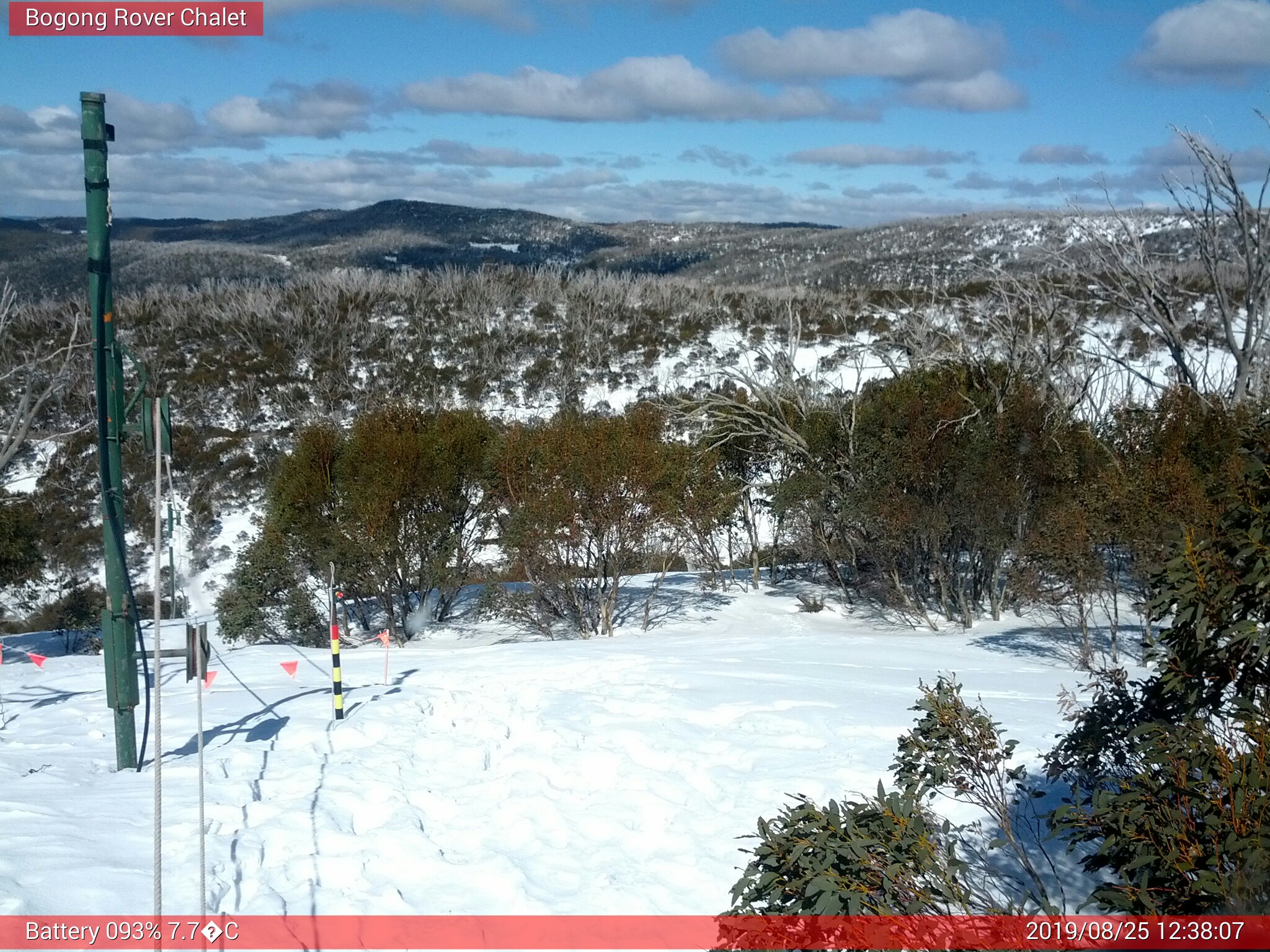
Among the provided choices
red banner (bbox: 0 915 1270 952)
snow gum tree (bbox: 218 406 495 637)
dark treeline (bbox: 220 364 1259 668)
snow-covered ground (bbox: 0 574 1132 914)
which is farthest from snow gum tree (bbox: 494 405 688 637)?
red banner (bbox: 0 915 1270 952)

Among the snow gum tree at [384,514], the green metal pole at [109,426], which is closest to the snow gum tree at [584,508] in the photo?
the snow gum tree at [384,514]

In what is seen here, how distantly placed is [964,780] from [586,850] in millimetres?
3483

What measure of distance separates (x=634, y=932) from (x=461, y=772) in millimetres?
2833

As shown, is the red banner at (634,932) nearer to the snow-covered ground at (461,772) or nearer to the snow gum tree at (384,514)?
the snow-covered ground at (461,772)

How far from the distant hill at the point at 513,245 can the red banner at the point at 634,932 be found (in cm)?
5837

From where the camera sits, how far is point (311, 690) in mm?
10758

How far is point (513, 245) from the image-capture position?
123500 millimetres

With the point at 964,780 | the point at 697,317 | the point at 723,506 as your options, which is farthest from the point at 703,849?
the point at 697,317

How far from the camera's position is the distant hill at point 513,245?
84.9 m

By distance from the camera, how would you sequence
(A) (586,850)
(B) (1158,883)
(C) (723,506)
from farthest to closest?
(C) (723,506), (A) (586,850), (B) (1158,883)

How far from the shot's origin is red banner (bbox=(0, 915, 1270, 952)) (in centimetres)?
345

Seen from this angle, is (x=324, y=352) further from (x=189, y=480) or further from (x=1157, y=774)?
(x=1157, y=774)

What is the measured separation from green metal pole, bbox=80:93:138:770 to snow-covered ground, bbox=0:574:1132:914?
24.7 inches

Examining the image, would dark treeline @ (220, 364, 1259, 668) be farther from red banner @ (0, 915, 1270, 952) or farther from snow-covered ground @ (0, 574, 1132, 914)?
red banner @ (0, 915, 1270, 952)
